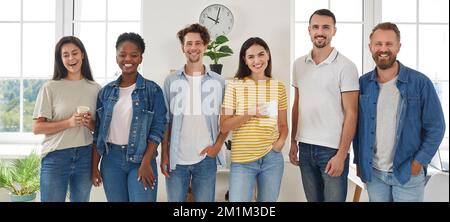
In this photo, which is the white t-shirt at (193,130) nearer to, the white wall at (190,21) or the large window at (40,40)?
the large window at (40,40)

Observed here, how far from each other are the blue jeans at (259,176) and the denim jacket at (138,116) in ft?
0.77

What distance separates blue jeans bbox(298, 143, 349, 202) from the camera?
3.17ft

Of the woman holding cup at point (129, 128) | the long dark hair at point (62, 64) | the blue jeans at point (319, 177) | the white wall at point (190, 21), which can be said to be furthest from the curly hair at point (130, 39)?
the blue jeans at point (319, 177)

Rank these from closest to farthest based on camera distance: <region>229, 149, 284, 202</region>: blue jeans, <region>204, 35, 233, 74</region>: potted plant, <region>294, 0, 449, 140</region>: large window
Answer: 1. <region>294, 0, 449, 140</region>: large window
2. <region>229, 149, 284, 202</region>: blue jeans
3. <region>204, 35, 233, 74</region>: potted plant

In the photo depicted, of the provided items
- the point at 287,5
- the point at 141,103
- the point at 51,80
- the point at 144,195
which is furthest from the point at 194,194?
the point at 287,5

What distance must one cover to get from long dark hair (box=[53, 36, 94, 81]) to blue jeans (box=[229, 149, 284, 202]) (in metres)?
0.46

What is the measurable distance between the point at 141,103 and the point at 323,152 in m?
0.49

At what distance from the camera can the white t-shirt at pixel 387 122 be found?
2.44 feet

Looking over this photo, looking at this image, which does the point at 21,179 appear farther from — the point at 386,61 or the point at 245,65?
the point at 386,61

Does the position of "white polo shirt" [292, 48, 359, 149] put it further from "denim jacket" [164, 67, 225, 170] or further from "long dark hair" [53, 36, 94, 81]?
"long dark hair" [53, 36, 94, 81]

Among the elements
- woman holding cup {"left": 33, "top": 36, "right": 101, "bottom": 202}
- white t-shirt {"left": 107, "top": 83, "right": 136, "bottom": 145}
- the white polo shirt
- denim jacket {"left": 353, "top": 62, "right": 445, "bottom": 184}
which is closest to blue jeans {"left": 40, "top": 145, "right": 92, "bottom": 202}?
woman holding cup {"left": 33, "top": 36, "right": 101, "bottom": 202}

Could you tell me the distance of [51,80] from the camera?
2.84 feet
